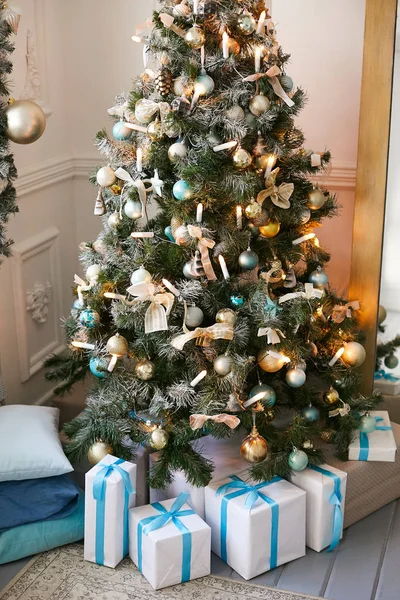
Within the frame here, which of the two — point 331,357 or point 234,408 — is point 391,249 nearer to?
point 331,357

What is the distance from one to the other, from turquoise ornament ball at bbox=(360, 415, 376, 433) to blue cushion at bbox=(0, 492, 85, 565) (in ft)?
3.07

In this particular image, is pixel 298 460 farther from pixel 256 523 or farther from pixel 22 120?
pixel 22 120

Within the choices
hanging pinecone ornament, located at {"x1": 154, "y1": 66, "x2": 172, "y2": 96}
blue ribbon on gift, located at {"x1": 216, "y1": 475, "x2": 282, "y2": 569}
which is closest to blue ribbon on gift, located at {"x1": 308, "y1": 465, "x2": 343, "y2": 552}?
blue ribbon on gift, located at {"x1": 216, "y1": 475, "x2": 282, "y2": 569}

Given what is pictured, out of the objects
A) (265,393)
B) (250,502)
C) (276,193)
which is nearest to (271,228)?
(276,193)

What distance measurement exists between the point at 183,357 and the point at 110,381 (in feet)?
0.85

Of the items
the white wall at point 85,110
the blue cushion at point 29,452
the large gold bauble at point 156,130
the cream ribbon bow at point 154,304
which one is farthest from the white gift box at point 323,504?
the large gold bauble at point 156,130

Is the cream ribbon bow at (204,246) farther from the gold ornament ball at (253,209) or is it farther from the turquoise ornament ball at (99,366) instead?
the turquoise ornament ball at (99,366)

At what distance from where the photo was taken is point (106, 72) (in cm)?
308

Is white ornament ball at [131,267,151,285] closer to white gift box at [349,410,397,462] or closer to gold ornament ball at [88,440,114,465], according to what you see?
gold ornament ball at [88,440,114,465]

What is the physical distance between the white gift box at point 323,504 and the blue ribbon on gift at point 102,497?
515mm

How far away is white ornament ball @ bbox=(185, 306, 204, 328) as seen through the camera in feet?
7.25

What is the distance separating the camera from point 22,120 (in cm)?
196

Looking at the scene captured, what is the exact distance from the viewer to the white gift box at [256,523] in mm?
2123

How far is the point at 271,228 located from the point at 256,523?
87 centimetres
